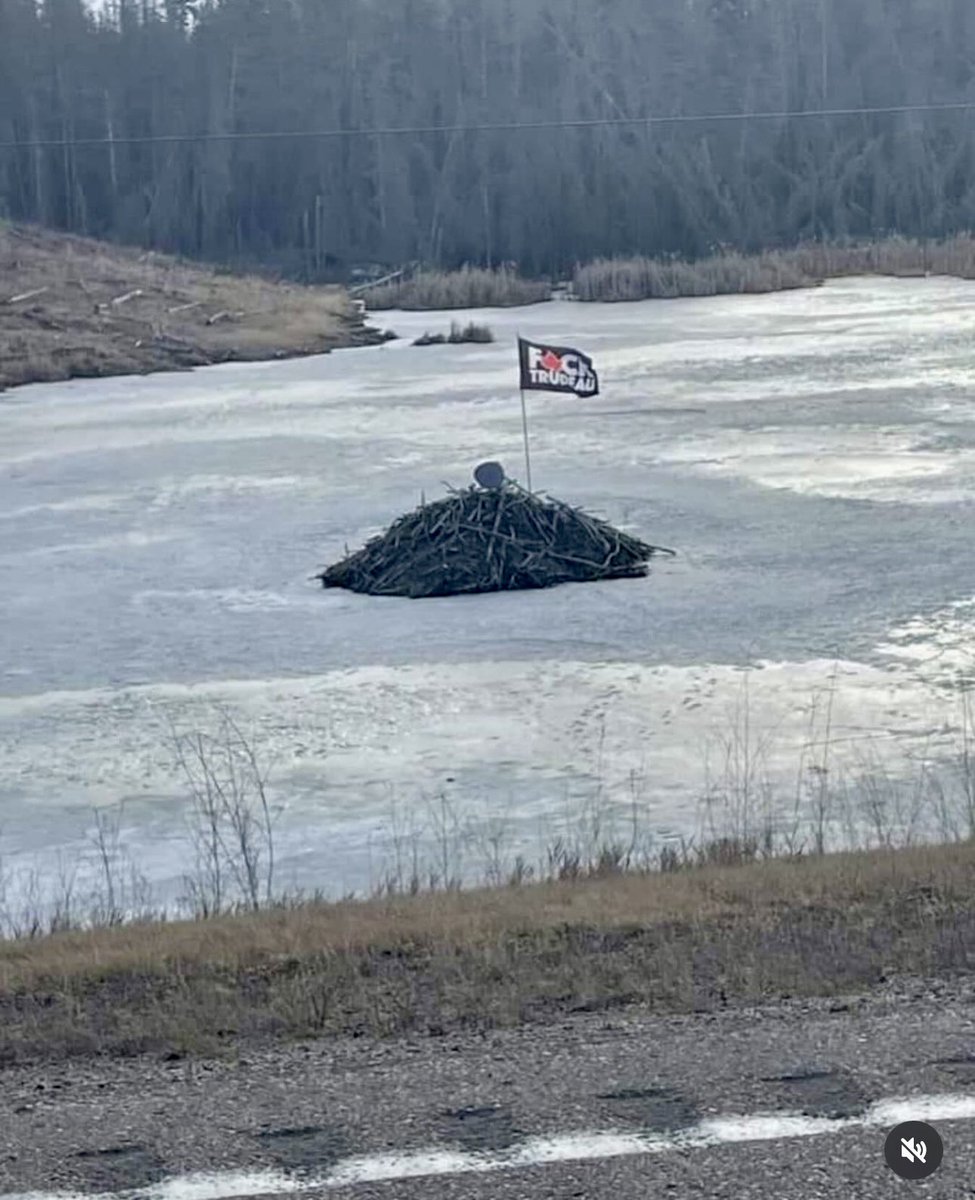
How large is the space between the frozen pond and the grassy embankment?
69.8 feet

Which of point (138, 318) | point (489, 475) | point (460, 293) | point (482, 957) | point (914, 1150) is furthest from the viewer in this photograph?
point (460, 293)

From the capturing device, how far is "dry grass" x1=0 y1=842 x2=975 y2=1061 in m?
5.65

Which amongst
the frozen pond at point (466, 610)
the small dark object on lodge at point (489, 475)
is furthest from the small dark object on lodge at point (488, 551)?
the frozen pond at point (466, 610)

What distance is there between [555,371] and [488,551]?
239cm

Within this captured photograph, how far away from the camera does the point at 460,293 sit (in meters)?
54.4

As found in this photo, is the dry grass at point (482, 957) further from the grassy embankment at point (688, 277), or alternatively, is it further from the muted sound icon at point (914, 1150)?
the grassy embankment at point (688, 277)

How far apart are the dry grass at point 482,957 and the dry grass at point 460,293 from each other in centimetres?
4583

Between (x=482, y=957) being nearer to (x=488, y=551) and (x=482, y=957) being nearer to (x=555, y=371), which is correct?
(x=488, y=551)

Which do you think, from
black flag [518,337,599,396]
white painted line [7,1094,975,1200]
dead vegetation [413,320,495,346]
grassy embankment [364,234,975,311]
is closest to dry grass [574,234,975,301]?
grassy embankment [364,234,975,311]

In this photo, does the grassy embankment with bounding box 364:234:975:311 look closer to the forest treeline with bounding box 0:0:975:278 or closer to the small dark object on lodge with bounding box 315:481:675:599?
the forest treeline with bounding box 0:0:975:278

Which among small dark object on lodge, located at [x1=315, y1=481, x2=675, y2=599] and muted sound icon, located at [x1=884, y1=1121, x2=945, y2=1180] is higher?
muted sound icon, located at [x1=884, y1=1121, x2=945, y2=1180]

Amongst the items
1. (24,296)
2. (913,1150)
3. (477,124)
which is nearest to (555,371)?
(913,1150)

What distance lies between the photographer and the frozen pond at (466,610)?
10938 mm

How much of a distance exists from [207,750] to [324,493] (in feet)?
33.7
